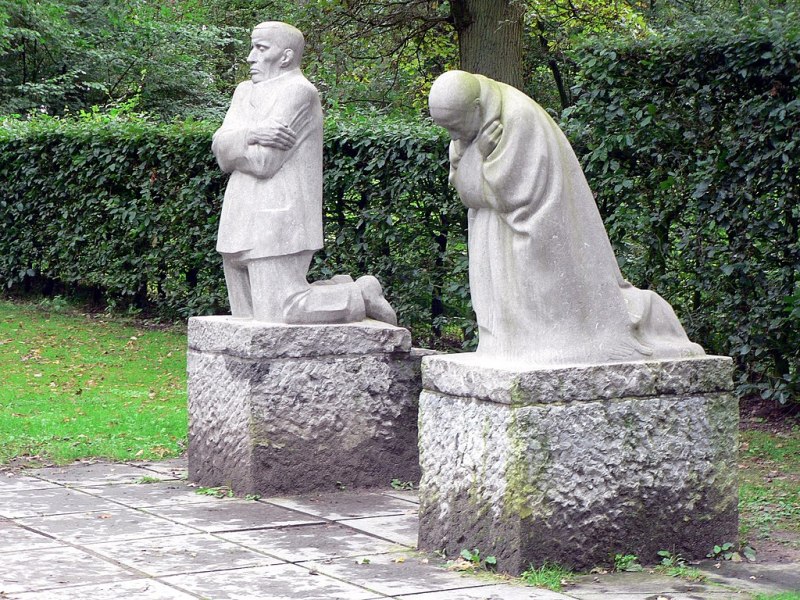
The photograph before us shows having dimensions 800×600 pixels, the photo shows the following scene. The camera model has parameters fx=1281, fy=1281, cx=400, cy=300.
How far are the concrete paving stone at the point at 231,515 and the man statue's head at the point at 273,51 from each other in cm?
258

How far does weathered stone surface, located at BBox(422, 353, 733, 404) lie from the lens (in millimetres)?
5496

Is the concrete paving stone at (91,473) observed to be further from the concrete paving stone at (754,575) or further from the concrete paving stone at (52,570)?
the concrete paving stone at (754,575)

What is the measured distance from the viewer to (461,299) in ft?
37.4

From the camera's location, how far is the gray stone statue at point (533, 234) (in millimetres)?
5645

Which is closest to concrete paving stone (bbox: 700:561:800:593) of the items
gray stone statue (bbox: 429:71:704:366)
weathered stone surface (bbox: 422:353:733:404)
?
weathered stone surface (bbox: 422:353:733:404)

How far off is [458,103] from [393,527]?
2309 millimetres

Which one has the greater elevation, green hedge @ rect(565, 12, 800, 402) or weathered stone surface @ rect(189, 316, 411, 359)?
green hedge @ rect(565, 12, 800, 402)

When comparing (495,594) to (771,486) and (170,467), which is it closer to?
(771,486)

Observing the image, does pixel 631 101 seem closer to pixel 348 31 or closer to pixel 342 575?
pixel 342 575

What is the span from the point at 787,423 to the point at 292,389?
4.06 metres

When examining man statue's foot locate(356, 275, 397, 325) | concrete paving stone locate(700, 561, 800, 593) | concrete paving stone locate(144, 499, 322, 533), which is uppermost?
man statue's foot locate(356, 275, 397, 325)

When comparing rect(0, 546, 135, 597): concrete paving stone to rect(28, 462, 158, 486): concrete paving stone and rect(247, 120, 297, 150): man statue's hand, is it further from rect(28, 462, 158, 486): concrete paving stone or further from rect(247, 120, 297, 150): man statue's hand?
rect(247, 120, 297, 150): man statue's hand

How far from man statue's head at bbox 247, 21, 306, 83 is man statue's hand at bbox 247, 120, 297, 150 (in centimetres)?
41

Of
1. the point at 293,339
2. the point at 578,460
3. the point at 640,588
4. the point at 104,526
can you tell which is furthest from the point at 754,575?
the point at 104,526
